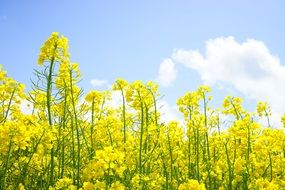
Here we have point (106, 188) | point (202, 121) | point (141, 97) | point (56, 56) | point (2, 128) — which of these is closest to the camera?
point (106, 188)

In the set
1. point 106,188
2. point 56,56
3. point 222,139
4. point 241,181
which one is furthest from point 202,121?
point 106,188

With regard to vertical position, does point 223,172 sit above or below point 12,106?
below

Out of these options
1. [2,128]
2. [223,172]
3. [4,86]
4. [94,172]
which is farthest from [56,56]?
[223,172]

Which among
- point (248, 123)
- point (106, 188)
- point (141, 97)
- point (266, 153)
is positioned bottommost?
point (106, 188)

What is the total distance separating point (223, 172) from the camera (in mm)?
5770

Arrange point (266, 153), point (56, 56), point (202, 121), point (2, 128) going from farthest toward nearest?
point (202, 121), point (266, 153), point (56, 56), point (2, 128)

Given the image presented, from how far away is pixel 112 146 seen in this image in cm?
470

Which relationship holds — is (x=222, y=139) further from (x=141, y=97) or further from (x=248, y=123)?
(x=141, y=97)

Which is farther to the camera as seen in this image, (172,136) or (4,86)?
(4,86)

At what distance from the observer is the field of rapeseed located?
162 inches

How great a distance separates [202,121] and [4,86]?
320 cm

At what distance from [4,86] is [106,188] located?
12.0 ft

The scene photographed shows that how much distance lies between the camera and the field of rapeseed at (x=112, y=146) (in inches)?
162

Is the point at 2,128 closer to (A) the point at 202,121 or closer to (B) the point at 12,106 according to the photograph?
(B) the point at 12,106
